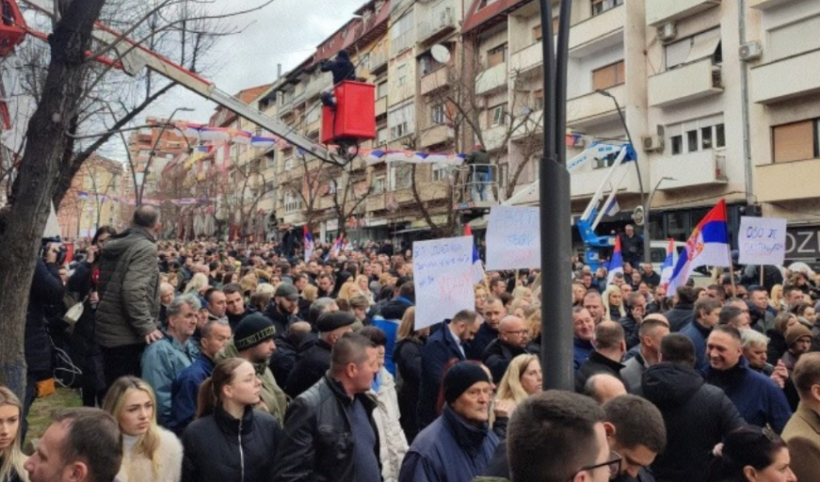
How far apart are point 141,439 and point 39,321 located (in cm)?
247

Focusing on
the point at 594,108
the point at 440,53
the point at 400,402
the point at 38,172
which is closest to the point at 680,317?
the point at 400,402

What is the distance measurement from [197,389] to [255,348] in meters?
0.45

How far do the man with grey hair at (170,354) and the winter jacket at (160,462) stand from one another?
102cm

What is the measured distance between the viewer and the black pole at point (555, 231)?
3.74m

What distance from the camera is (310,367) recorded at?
556cm

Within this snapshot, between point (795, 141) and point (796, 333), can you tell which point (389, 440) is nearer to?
point (796, 333)

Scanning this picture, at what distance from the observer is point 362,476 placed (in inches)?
158

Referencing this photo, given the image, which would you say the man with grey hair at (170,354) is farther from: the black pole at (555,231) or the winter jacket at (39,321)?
the black pole at (555,231)

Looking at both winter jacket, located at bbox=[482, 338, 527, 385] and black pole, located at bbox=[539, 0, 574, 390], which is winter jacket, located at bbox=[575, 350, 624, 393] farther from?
black pole, located at bbox=[539, 0, 574, 390]

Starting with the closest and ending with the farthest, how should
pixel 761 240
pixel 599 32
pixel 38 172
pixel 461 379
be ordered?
pixel 461 379 < pixel 38 172 < pixel 761 240 < pixel 599 32

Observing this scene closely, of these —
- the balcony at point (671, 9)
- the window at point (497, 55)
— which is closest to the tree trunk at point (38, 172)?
the balcony at point (671, 9)

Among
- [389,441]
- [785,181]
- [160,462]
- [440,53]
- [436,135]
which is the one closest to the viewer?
[160,462]

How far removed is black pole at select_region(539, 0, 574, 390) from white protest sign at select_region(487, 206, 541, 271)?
13.7 ft

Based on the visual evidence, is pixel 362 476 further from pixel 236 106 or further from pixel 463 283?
pixel 236 106
